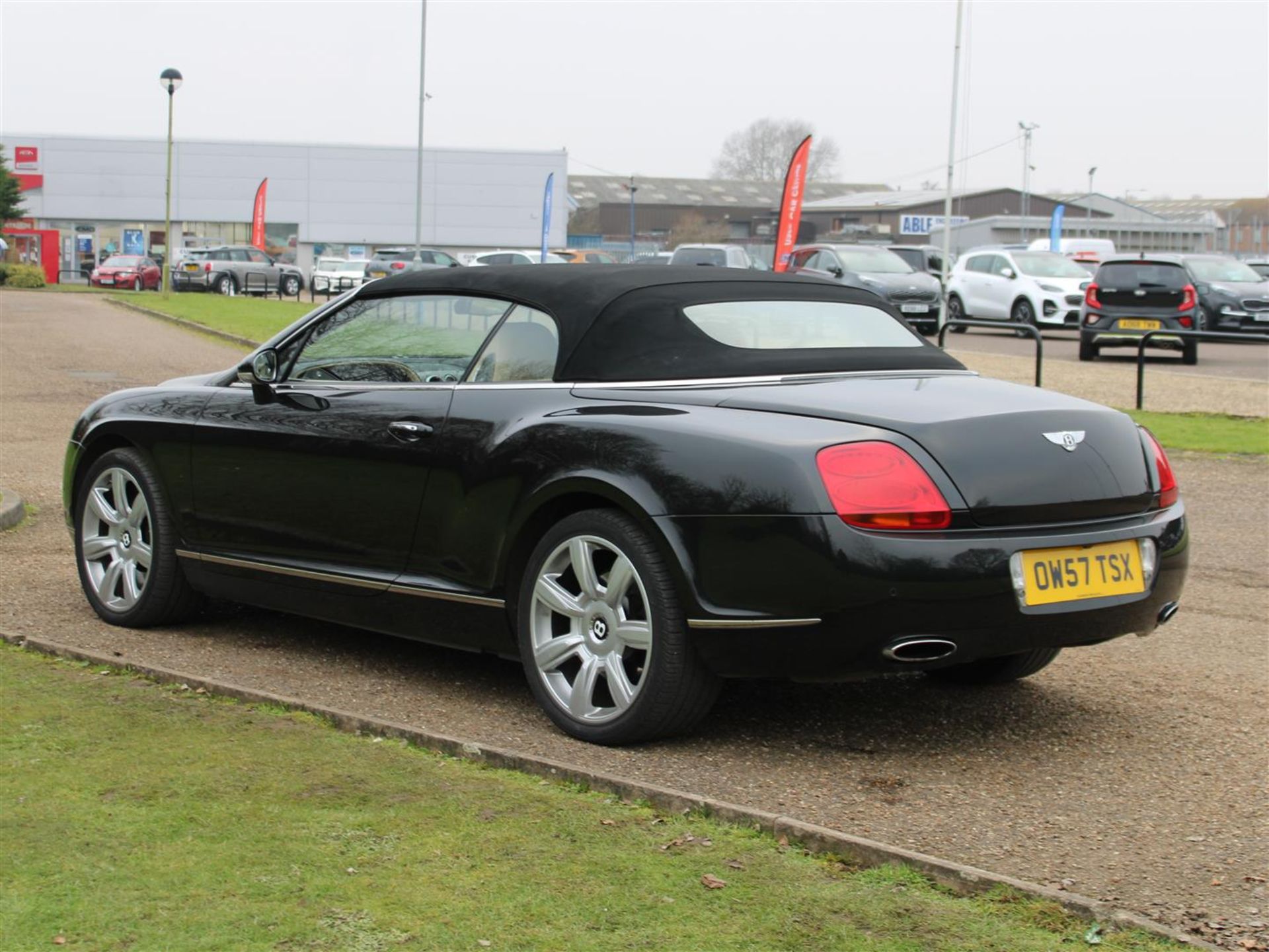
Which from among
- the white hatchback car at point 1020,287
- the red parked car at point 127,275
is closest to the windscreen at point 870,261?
the white hatchback car at point 1020,287

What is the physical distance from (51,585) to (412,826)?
3.87 m

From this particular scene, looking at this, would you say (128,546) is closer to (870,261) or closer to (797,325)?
(797,325)

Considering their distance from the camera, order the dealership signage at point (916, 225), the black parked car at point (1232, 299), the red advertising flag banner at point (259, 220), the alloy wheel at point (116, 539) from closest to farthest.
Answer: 1. the alloy wheel at point (116, 539)
2. the black parked car at point (1232, 299)
3. the red advertising flag banner at point (259, 220)
4. the dealership signage at point (916, 225)

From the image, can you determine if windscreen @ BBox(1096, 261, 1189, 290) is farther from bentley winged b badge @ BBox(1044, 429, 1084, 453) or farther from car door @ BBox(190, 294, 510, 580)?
bentley winged b badge @ BBox(1044, 429, 1084, 453)

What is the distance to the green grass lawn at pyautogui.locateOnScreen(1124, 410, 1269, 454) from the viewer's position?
525 inches

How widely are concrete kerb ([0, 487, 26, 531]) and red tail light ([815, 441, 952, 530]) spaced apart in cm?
579

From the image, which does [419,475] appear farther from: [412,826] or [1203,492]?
[1203,492]

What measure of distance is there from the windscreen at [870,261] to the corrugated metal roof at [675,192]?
86.3 m

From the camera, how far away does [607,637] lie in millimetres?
4785

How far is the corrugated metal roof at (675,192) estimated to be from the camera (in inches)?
4670

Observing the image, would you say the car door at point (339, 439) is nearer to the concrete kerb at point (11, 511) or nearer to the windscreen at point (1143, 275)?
the concrete kerb at point (11, 511)

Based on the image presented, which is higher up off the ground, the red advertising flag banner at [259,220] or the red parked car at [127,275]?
the red advertising flag banner at [259,220]

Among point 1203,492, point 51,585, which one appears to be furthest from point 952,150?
point 51,585

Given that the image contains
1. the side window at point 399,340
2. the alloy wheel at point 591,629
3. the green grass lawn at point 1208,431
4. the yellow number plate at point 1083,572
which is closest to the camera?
the yellow number plate at point 1083,572
